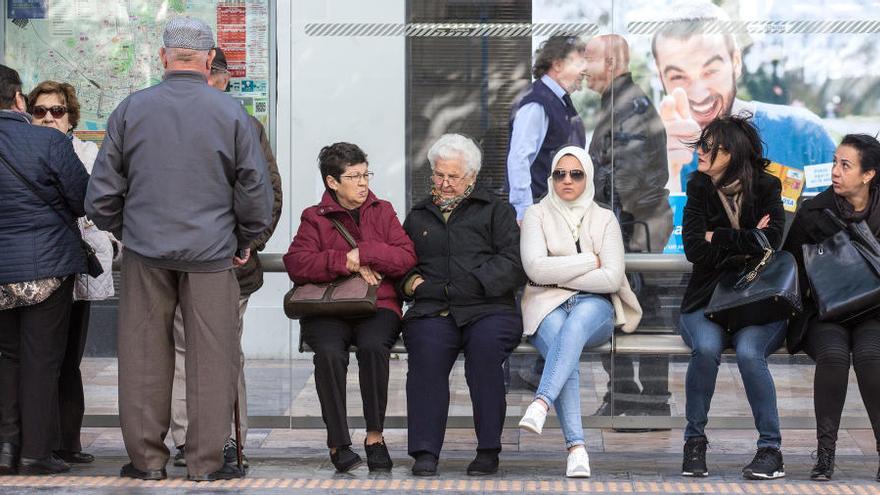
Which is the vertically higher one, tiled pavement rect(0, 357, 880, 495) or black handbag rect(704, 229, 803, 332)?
black handbag rect(704, 229, 803, 332)

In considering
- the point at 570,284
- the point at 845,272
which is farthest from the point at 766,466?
the point at 570,284

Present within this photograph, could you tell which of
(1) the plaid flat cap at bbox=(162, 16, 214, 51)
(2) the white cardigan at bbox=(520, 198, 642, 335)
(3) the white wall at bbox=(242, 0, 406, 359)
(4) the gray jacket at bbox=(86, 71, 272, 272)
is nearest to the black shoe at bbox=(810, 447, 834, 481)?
(2) the white cardigan at bbox=(520, 198, 642, 335)

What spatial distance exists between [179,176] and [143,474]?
1.19 meters

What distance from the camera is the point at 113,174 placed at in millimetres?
5980

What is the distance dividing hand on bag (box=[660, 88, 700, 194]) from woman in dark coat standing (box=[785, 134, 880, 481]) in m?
0.84

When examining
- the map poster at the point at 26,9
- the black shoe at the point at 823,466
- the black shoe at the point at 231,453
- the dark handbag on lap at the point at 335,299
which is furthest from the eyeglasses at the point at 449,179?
the map poster at the point at 26,9

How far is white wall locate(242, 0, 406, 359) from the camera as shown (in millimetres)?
7430

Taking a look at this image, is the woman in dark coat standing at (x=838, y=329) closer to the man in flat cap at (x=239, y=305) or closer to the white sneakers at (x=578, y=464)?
the white sneakers at (x=578, y=464)

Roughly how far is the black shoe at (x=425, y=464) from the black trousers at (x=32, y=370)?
4.82 feet

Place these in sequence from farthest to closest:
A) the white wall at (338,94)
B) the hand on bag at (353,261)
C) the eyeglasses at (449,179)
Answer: the white wall at (338,94) < the eyeglasses at (449,179) < the hand on bag at (353,261)

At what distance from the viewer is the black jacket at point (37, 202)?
6.25 metres

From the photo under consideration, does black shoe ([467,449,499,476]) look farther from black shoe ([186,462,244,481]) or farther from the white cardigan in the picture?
black shoe ([186,462,244,481])

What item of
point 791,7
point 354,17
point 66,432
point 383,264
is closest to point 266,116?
point 354,17

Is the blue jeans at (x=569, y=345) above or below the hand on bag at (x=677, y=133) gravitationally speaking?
below
